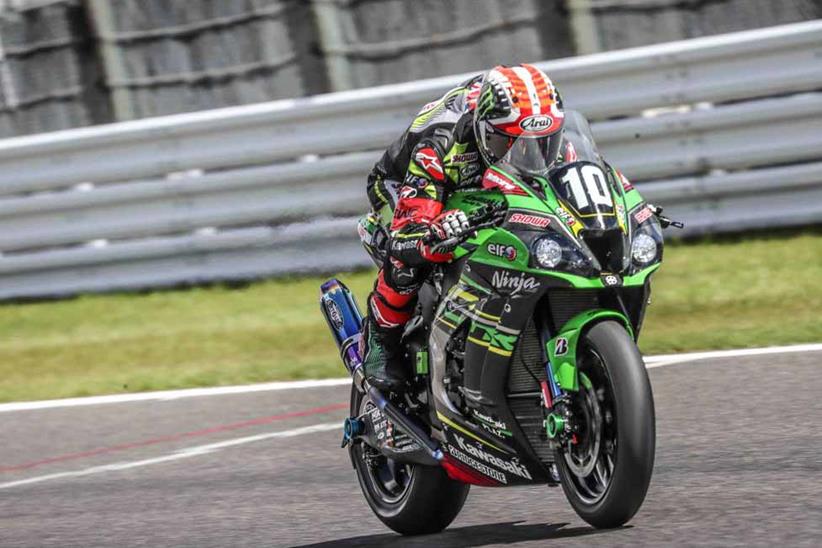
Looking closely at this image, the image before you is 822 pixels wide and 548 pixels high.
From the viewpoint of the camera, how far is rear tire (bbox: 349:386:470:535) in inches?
222

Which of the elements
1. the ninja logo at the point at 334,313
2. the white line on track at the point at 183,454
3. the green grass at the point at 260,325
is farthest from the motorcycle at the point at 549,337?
the green grass at the point at 260,325

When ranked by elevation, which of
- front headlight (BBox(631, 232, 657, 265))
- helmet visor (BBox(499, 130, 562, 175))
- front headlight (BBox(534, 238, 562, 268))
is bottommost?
front headlight (BBox(631, 232, 657, 265))

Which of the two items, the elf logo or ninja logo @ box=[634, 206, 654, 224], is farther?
ninja logo @ box=[634, 206, 654, 224]

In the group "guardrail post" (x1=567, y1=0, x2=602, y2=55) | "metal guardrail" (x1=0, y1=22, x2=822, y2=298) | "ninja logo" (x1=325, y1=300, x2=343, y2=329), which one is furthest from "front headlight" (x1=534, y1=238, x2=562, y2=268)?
"guardrail post" (x1=567, y1=0, x2=602, y2=55)

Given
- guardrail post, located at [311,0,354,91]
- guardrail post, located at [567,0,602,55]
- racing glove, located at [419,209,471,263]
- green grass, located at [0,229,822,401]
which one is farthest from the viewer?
guardrail post, located at [311,0,354,91]

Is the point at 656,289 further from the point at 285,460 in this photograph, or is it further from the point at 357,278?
the point at 285,460

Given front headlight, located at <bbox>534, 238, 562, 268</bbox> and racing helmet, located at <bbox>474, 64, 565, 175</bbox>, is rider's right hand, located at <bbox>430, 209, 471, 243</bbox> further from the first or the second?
front headlight, located at <bbox>534, 238, 562, 268</bbox>

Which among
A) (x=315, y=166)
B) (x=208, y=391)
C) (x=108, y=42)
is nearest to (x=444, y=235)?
(x=208, y=391)

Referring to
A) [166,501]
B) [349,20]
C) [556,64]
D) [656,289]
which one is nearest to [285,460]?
[166,501]

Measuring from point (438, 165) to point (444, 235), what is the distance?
1.14 ft

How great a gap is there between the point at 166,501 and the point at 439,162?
2341 mm

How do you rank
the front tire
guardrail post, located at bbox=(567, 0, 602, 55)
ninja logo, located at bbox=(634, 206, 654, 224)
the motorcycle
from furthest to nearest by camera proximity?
guardrail post, located at bbox=(567, 0, 602, 55) → ninja logo, located at bbox=(634, 206, 654, 224) → the motorcycle → the front tire

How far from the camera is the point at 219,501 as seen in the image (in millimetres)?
6633

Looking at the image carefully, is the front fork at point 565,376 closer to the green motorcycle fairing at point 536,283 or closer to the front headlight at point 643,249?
the green motorcycle fairing at point 536,283
